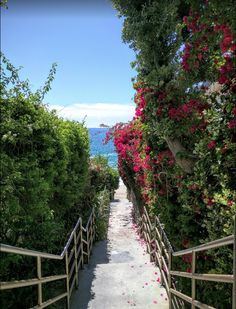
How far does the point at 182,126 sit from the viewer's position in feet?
14.4

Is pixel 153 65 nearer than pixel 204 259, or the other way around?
pixel 204 259

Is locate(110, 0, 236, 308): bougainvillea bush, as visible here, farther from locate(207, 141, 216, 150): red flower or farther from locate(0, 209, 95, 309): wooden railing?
locate(0, 209, 95, 309): wooden railing

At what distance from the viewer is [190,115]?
13.6 ft

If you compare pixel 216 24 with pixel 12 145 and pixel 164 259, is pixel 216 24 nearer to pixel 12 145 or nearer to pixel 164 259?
pixel 12 145

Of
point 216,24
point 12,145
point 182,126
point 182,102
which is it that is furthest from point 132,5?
point 12,145

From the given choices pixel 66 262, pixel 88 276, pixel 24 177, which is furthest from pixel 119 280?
pixel 24 177

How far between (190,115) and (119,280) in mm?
3307

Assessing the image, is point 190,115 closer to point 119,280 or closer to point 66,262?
point 66,262

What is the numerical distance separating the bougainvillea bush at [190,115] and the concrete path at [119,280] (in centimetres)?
71

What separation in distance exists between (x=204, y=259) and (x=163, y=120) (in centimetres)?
189

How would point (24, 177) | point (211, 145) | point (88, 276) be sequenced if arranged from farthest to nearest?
point (88, 276) → point (24, 177) → point (211, 145)

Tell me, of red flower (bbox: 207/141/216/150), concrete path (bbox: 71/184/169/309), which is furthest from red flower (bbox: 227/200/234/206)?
concrete path (bbox: 71/184/169/309)

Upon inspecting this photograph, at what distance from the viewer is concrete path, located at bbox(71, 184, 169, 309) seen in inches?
195

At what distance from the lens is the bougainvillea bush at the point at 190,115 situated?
295 centimetres
